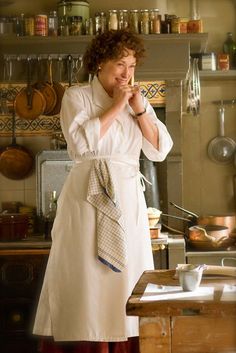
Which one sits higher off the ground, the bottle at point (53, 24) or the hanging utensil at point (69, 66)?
the bottle at point (53, 24)

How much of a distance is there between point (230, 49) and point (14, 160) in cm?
155

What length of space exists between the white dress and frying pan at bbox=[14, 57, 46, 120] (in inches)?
55.2

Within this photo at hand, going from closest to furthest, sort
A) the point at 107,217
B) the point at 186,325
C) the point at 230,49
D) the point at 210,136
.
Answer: the point at 186,325 → the point at 107,217 → the point at 230,49 → the point at 210,136

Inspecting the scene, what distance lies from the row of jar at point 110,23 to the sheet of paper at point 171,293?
95.2 inches

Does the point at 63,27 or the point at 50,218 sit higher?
the point at 63,27

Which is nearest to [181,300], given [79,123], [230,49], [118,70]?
[79,123]

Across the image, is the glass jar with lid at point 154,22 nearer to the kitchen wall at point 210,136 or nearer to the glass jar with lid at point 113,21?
the glass jar with lid at point 113,21

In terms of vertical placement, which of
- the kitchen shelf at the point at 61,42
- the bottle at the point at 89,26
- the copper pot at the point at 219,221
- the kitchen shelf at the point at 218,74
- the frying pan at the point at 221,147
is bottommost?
the copper pot at the point at 219,221

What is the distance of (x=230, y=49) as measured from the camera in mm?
4176

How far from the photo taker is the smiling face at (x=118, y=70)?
2545 mm

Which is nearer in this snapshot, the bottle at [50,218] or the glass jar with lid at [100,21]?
the bottle at [50,218]

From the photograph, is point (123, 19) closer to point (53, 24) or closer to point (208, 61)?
point (53, 24)

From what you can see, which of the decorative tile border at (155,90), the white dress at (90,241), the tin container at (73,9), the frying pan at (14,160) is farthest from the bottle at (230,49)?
the white dress at (90,241)

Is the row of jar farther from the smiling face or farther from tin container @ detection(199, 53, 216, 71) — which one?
the smiling face
